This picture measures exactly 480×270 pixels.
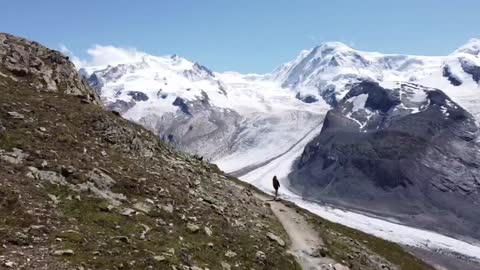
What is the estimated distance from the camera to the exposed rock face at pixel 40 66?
41.7 m

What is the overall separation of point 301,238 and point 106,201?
14.8 m

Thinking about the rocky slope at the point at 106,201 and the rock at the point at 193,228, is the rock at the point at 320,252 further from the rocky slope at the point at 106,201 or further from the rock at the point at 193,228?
the rock at the point at 193,228

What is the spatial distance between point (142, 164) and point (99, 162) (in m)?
3.89

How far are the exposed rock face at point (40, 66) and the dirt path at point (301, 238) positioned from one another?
1733cm

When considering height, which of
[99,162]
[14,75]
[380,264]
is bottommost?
[380,264]

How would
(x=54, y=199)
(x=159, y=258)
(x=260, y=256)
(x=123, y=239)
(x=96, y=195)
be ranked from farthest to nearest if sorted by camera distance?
(x=260, y=256) < (x=96, y=195) < (x=54, y=199) < (x=123, y=239) < (x=159, y=258)

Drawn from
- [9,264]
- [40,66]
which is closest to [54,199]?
[9,264]

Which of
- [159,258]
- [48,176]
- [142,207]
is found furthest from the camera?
[142,207]

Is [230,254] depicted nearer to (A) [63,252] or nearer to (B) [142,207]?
(B) [142,207]

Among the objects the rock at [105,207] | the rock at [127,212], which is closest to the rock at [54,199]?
the rock at [105,207]

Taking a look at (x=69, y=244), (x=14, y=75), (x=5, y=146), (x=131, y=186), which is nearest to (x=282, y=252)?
(x=131, y=186)

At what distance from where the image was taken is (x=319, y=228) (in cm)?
4328

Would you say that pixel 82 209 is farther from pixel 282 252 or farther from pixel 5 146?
pixel 282 252

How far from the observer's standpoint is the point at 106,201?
29.0m
